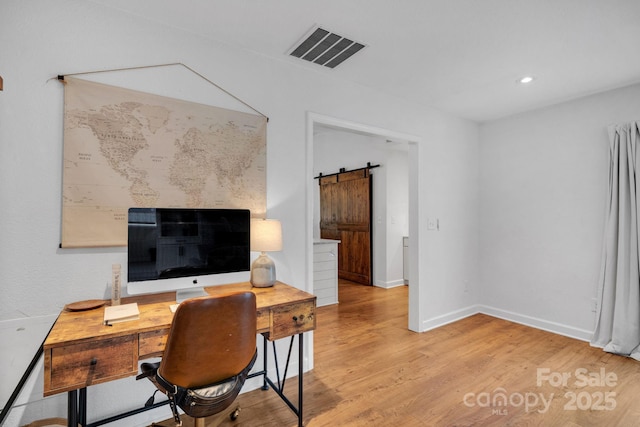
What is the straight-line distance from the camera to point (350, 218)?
6.28 metres

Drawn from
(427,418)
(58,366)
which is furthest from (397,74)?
(58,366)

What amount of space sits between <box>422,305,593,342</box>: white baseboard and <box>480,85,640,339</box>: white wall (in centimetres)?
1

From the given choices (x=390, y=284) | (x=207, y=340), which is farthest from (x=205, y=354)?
(x=390, y=284)

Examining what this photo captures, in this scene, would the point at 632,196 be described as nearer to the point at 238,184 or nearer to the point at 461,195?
the point at 461,195

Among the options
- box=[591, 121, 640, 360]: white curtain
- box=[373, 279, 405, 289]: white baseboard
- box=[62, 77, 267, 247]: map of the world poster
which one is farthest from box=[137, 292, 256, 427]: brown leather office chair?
box=[373, 279, 405, 289]: white baseboard

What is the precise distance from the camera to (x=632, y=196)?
2922mm

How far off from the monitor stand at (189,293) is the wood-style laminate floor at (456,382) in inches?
30.7

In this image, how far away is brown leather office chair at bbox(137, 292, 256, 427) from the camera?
1.34m

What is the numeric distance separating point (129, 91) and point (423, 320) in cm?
338

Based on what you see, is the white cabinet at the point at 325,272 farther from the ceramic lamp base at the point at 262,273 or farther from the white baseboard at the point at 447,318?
the ceramic lamp base at the point at 262,273

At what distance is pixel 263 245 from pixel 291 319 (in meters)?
0.52

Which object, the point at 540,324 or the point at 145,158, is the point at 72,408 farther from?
the point at 540,324

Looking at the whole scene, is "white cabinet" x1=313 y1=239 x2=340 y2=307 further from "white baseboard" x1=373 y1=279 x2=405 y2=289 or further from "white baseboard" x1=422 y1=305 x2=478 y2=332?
"white baseboard" x1=422 y1=305 x2=478 y2=332

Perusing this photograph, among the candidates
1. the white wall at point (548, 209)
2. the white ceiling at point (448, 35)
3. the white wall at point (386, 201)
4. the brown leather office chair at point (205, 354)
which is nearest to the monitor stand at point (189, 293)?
the brown leather office chair at point (205, 354)
